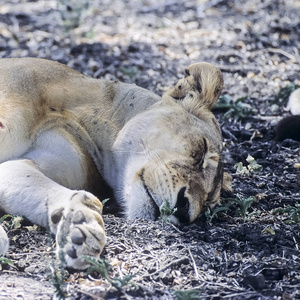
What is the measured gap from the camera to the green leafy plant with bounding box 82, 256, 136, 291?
266cm

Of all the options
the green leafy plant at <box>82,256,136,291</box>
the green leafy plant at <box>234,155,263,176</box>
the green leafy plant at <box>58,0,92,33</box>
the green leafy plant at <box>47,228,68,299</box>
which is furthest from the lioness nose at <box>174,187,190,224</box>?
the green leafy plant at <box>58,0,92,33</box>

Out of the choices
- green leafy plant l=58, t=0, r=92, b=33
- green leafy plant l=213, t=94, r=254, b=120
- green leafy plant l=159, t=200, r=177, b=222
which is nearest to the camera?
green leafy plant l=159, t=200, r=177, b=222

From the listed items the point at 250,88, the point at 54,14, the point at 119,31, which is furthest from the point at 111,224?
the point at 54,14

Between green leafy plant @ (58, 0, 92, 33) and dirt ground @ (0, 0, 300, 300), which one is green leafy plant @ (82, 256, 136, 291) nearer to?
dirt ground @ (0, 0, 300, 300)

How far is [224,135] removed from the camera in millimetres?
5844

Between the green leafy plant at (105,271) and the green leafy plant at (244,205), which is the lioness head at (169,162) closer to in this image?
the green leafy plant at (244,205)

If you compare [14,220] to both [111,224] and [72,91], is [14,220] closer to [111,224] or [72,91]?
[111,224]

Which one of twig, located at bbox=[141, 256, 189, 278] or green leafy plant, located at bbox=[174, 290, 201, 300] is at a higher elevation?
green leafy plant, located at bbox=[174, 290, 201, 300]

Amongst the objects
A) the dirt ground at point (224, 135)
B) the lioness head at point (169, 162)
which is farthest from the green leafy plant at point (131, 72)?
the lioness head at point (169, 162)

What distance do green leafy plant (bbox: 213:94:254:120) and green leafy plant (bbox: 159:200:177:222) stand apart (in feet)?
9.13

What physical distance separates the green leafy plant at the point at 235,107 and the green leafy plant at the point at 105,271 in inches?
140

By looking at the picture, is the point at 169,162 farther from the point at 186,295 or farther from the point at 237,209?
the point at 186,295

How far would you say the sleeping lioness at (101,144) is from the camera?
3.56 m

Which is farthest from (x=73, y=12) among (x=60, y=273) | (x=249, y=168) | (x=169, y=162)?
(x=60, y=273)
